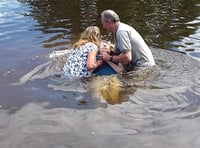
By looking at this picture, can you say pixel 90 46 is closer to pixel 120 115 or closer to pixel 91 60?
pixel 91 60

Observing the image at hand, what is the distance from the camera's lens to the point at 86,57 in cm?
827

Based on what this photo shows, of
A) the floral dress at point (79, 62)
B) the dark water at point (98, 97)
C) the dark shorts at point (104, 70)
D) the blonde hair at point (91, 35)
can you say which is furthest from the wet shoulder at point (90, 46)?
the dark water at point (98, 97)

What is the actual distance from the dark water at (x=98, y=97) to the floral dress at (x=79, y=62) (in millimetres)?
168

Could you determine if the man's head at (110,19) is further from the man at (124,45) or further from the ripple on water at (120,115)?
the ripple on water at (120,115)

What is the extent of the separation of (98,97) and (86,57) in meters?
0.96

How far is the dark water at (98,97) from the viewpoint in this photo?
6.25 meters

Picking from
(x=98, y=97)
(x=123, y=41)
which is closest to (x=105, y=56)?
(x=123, y=41)

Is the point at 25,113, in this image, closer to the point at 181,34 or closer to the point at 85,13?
the point at 181,34

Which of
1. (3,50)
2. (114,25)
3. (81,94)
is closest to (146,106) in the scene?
(81,94)

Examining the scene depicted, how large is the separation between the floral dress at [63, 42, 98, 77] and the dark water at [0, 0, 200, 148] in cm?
17

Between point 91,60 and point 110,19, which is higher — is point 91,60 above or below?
below

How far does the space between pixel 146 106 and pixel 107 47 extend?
1823 millimetres

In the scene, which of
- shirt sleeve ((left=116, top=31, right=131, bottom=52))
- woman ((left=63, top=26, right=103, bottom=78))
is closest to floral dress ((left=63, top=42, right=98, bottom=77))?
woman ((left=63, top=26, right=103, bottom=78))

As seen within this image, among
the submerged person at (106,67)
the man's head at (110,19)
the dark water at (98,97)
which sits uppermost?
the man's head at (110,19)
